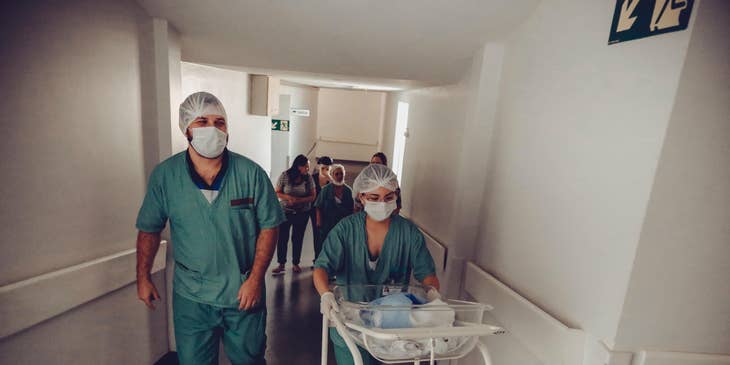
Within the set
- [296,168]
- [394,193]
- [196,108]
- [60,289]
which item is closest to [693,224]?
[394,193]

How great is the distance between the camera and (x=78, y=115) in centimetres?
156

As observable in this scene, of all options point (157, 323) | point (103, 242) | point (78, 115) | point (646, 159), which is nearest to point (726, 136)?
point (646, 159)

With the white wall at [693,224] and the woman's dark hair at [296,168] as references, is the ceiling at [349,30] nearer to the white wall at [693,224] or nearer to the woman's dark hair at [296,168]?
the white wall at [693,224]

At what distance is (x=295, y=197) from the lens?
11.4ft

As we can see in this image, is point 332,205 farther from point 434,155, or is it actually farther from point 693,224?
point 693,224

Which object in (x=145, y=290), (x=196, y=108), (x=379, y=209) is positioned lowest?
(x=145, y=290)

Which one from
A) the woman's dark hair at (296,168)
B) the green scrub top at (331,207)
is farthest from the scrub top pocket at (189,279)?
the woman's dark hair at (296,168)

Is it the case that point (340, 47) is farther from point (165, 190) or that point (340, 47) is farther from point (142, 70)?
point (165, 190)

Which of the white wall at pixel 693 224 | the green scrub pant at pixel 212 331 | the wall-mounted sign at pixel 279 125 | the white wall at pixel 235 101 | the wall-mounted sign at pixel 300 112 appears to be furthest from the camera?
the wall-mounted sign at pixel 300 112

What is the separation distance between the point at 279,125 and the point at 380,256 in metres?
6.08

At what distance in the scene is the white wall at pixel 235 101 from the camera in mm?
3229

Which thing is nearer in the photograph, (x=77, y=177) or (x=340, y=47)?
(x=77, y=177)

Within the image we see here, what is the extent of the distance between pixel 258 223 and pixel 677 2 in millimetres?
1817

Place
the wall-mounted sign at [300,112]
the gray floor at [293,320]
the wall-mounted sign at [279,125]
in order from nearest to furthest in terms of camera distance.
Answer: the gray floor at [293,320]
the wall-mounted sign at [279,125]
the wall-mounted sign at [300,112]
